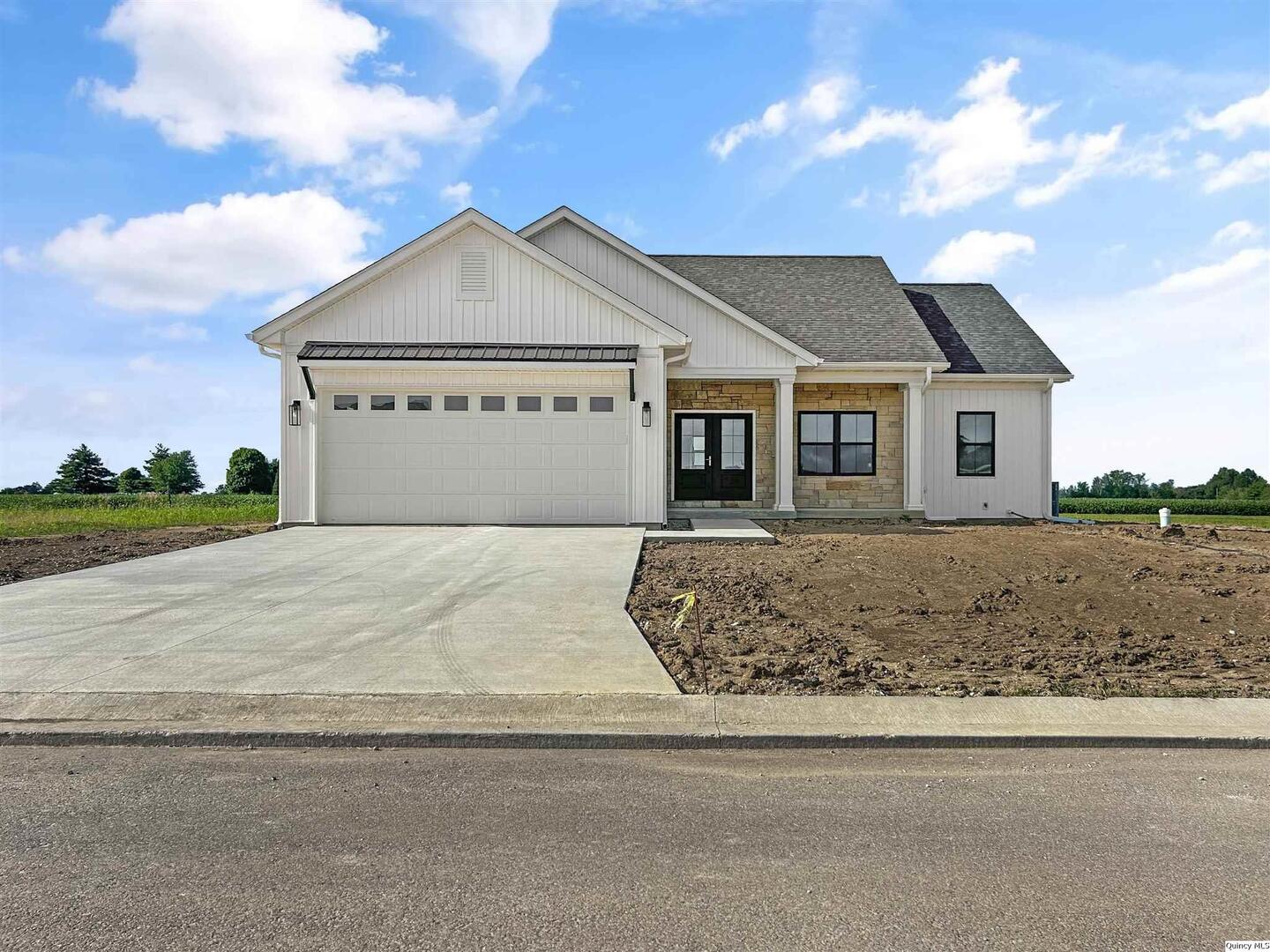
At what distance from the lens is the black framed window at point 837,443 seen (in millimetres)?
18844

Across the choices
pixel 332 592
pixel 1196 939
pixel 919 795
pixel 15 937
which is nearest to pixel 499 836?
pixel 15 937

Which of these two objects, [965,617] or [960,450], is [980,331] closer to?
[960,450]

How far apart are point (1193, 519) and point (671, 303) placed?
15.5 meters

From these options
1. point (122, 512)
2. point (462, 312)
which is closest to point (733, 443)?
point (462, 312)

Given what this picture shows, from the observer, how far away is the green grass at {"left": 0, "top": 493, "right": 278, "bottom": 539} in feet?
58.7

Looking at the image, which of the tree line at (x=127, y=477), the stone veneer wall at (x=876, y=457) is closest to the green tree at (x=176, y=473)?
the tree line at (x=127, y=477)

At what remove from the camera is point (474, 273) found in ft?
51.4

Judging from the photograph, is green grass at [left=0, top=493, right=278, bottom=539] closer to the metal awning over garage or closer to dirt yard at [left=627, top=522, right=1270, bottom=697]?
the metal awning over garage

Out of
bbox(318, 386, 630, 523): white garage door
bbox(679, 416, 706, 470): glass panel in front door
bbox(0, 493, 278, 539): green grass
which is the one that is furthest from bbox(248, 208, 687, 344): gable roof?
bbox(0, 493, 278, 539): green grass

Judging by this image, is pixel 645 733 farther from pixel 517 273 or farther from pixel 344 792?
pixel 517 273

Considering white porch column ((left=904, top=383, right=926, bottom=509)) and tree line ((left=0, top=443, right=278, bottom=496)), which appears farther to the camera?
tree line ((left=0, top=443, right=278, bottom=496))

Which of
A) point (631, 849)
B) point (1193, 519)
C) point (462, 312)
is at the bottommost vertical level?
point (631, 849)

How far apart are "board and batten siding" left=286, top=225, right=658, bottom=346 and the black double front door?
3.43m

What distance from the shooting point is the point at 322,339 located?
1557 centimetres
